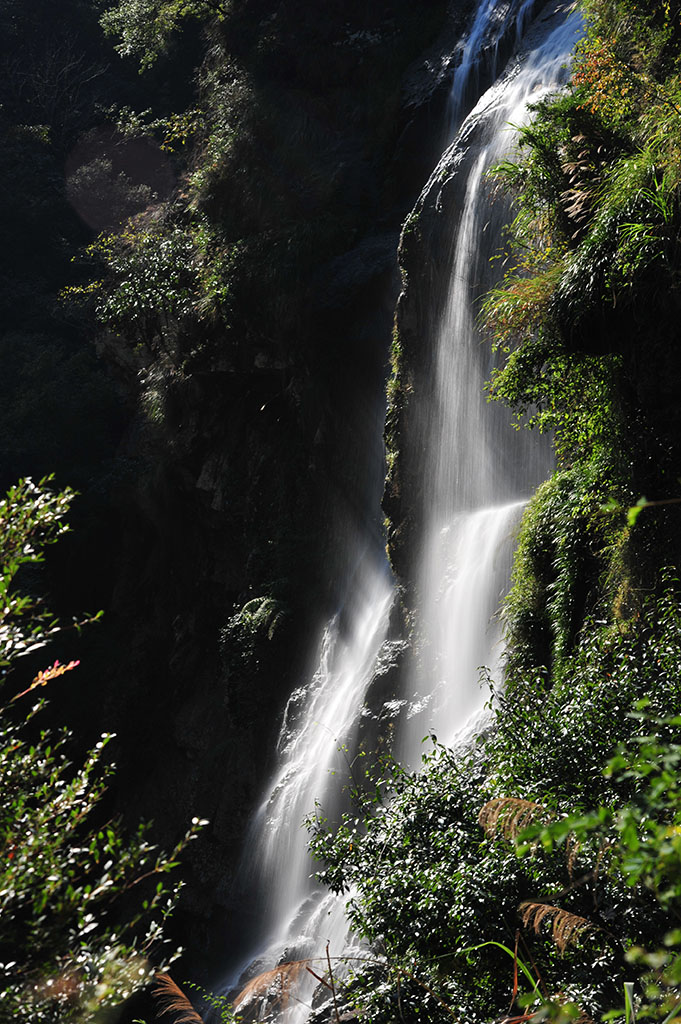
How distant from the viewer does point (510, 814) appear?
3449 millimetres

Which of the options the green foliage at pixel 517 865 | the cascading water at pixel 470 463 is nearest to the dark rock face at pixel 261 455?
the cascading water at pixel 470 463

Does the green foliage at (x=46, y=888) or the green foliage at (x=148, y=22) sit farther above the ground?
the green foliage at (x=148, y=22)

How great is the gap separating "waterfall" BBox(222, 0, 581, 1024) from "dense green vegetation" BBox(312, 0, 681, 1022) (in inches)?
75.0

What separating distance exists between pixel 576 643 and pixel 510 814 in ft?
10.9

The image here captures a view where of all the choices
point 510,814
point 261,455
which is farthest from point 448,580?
point 261,455

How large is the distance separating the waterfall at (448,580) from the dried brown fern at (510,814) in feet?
17.4

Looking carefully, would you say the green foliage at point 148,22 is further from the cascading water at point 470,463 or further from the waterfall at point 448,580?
the cascading water at point 470,463

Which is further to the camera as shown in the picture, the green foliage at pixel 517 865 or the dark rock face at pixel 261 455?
the dark rock face at pixel 261 455

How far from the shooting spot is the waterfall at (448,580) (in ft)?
31.1

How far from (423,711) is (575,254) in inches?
228

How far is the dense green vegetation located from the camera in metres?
3.72

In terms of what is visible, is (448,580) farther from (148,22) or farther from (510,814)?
(148,22)

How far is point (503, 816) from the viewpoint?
3436 mm

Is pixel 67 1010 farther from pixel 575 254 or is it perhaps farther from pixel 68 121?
pixel 68 121
